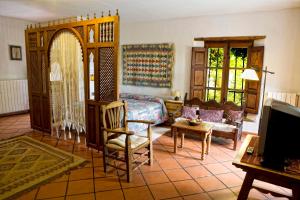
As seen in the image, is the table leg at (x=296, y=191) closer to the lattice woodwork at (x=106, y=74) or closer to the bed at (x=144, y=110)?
the lattice woodwork at (x=106, y=74)

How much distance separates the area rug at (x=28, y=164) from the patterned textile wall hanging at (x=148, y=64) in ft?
9.85

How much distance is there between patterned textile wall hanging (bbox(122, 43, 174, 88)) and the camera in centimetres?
552

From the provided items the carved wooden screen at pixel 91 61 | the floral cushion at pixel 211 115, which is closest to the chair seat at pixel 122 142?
the carved wooden screen at pixel 91 61

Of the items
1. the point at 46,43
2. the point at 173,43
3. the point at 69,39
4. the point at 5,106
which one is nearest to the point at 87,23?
the point at 69,39

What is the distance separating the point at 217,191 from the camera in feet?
8.47

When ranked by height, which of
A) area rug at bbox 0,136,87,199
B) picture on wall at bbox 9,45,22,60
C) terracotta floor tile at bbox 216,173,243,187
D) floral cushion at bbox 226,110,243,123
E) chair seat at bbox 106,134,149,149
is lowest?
terracotta floor tile at bbox 216,173,243,187

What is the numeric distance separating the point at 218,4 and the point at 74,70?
289 centimetres

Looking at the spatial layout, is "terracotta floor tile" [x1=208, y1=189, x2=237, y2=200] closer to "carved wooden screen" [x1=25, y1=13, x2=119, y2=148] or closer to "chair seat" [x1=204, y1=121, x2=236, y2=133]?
"chair seat" [x1=204, y1=121, x2=236, y2=133]

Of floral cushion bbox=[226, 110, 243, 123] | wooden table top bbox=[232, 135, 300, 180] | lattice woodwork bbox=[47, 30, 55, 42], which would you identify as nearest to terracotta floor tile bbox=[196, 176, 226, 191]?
wooden table top bbox=[232, 135, 300, 180]

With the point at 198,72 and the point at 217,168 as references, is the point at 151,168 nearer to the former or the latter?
the point at 217,168

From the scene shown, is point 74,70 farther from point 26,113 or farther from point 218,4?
point 26,113

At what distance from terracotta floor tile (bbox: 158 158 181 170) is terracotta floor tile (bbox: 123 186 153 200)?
0.63 metres

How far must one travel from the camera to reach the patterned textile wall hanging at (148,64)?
552 cm

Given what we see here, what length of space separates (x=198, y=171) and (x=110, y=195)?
50.9 inches
